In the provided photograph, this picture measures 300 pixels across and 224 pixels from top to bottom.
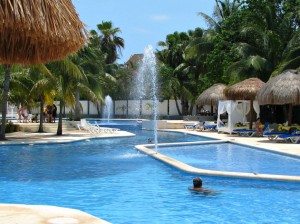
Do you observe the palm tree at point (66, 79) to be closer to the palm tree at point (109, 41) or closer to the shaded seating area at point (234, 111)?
the shaded seating area at point (234, 111)

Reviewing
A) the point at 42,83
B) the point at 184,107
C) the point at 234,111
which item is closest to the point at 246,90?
the point at 234,111

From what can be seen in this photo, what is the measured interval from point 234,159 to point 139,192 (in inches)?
232

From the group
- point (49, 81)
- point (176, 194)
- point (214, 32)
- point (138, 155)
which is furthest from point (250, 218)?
point (214, 32)

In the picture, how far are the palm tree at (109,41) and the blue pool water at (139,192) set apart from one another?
35024mm

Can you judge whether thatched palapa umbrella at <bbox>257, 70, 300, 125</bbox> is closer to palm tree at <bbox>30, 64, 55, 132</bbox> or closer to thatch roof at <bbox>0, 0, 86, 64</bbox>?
palm tree at <bbox>30, 64, 55, 132</bbox>

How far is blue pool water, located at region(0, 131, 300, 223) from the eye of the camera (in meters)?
8.43

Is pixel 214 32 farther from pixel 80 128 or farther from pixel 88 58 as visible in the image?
pixel 80 128

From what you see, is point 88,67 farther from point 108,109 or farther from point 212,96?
point 108,109

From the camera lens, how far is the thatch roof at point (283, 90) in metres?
20.5

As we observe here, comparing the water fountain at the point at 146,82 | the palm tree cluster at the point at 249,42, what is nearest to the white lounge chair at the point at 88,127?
the palm tree cluster at the point at 249,42

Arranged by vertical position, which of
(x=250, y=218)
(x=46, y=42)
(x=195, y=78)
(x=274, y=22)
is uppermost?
(x=274, y=22)

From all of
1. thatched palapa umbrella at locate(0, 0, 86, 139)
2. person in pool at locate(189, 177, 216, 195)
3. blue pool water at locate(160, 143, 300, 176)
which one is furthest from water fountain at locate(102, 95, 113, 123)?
thatched palapa umbrella at locate(0, 0, 86, 139)

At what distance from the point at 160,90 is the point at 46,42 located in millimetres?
38845

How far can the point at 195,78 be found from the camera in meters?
43.2
